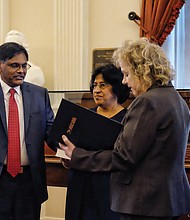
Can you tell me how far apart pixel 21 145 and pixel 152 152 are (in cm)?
90

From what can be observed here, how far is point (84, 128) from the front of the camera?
2.07 meters

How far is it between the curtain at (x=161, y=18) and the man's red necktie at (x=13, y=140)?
6.94ft

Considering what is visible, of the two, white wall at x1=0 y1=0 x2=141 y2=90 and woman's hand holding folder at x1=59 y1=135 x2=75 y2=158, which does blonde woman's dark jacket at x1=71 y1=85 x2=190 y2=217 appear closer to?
woman's hand holding folder at x1=59 y1=135 x2=75 y2=158

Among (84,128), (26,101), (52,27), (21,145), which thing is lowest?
(21,145)

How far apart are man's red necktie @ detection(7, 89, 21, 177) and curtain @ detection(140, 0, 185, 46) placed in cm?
211

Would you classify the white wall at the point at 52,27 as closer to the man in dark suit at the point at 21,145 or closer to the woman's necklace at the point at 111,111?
the woman's necklace at the point at 111,111

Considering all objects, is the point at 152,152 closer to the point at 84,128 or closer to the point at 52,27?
the point at 84,128

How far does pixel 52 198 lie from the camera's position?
4594 millimetres

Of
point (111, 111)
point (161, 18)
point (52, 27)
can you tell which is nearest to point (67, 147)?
point (111, 111)

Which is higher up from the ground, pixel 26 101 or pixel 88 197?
pixel 26 101

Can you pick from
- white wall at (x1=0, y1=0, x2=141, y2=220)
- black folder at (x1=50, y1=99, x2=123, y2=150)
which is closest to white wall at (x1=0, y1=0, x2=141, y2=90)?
white wall at (x1=0, y1=0, x2=141, y2=220)

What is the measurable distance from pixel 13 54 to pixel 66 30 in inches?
88.3

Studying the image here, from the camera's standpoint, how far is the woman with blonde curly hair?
174cm

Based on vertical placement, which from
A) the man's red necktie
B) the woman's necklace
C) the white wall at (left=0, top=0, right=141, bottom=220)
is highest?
the white wall at (left=0, top=0, right=141, bottom=220)
